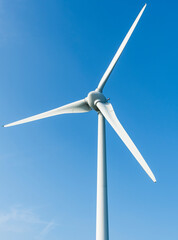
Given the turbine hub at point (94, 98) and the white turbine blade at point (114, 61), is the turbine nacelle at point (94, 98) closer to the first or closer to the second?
the turbine hub at point (94, 98)

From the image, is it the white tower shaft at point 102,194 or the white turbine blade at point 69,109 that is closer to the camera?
the white tower shaft at point 102,194

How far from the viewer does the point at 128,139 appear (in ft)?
63.6

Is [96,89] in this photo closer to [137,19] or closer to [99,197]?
[137,19]

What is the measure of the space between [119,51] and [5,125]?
12.9 meters

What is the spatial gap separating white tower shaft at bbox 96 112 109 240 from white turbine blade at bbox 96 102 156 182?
1353 mm

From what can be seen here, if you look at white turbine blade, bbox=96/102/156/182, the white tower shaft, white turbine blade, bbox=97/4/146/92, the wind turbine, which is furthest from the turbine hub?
the white tower shaft

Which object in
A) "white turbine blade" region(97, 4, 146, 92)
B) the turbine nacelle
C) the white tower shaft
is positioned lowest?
the white tower shaft

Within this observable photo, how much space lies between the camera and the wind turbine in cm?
1800

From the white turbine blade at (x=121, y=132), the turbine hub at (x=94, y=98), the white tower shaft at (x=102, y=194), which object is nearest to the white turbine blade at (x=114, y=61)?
the turbine hub at (x=94, y=98)

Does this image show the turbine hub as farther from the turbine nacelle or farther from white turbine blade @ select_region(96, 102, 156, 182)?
white turbine blade @ select_region(96, 102, 156, 182)

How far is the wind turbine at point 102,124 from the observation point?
18000 millimetres

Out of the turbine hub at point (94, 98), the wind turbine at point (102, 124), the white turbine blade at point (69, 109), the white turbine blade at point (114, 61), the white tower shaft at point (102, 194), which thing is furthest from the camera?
the white turbine blade at point (114, 61)

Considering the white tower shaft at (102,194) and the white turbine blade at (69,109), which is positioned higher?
the white turbine blade at (69,109)

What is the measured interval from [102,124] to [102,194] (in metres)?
6.17
